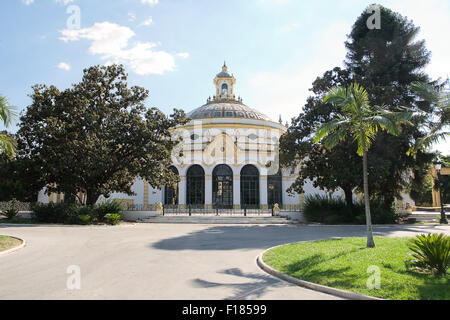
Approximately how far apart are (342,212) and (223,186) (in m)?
15.1

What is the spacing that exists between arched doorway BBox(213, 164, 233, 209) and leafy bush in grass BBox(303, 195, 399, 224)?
11867 mm

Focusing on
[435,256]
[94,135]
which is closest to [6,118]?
[94,135]

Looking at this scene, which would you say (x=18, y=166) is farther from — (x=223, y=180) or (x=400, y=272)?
(x=400, y=272)

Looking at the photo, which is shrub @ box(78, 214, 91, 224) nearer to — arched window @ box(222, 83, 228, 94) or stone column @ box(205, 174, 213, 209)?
stone column @ box(205, 174, 213, 209)

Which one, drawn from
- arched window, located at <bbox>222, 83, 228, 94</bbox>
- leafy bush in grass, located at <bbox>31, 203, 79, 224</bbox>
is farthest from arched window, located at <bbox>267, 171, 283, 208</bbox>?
arched window, located at <bbox>222, 83, 228, 94</bbox>

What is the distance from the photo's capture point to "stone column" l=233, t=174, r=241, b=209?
3397 cm

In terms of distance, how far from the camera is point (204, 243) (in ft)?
42.0

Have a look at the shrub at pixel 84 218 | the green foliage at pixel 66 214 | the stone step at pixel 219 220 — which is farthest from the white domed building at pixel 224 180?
the shrub at pixel 84 218

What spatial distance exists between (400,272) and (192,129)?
35.6 meters

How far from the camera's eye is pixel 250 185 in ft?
117

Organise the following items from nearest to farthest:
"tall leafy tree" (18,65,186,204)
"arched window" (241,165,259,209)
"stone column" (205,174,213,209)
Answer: "tall leafy tree" (18,65,186,204)
"stone column" (205,174,213,209)
"arched window" (241,165,259,209)

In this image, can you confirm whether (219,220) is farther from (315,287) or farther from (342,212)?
(315,287)

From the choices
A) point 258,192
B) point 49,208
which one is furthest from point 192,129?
point 49,208

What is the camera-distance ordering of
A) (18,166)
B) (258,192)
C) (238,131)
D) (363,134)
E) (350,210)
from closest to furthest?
(363,134) → (18,166) → (350,210) → (258,192) → (238,131)
